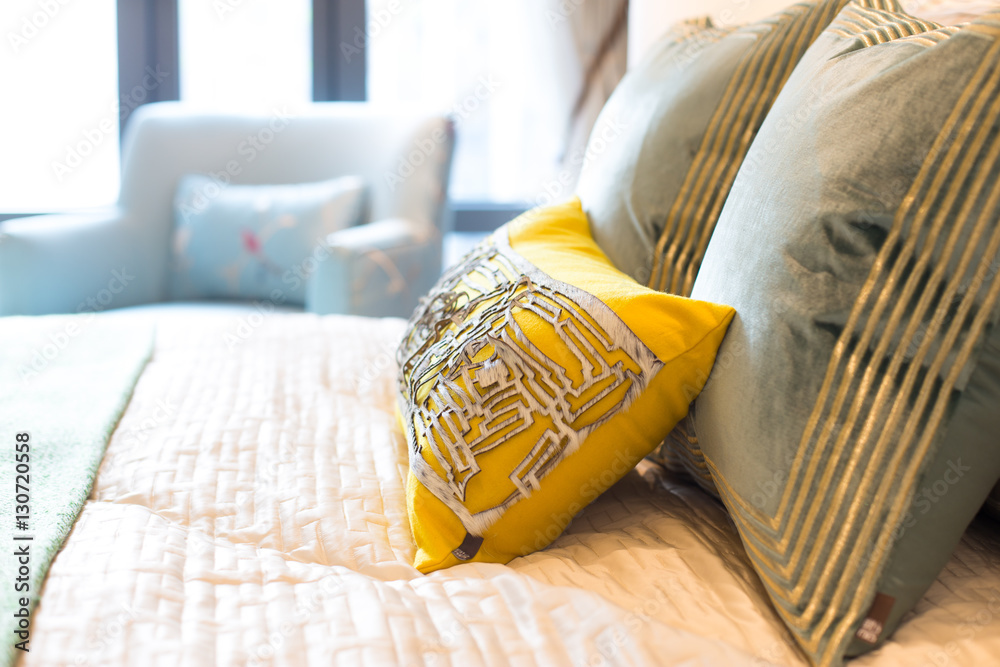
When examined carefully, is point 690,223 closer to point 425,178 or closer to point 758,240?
point 758,240

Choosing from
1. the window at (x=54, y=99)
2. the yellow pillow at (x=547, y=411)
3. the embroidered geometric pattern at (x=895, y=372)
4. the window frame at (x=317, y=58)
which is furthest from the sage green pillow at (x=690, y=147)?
the window at (x=54, y=99)

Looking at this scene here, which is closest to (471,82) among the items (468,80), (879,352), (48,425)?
(468,80)

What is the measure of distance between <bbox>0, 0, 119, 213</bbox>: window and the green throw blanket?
1.56 m

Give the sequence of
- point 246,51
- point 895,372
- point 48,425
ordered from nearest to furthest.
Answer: point 895,372
point 48,425
point 246,51

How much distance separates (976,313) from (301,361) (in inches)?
37.1

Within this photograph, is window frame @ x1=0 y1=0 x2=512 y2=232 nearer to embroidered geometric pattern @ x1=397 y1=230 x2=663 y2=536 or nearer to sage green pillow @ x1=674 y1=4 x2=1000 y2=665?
embroidered geometric pattern @ x1=397 y1=230 x2=663 y2=536

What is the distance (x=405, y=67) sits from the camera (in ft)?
9.39

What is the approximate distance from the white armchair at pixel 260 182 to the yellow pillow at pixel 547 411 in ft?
3.67

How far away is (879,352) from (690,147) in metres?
0.47

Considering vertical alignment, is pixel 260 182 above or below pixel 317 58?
below

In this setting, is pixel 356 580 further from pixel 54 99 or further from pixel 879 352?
pixel 54 99

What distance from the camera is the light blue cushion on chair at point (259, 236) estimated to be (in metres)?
1.98

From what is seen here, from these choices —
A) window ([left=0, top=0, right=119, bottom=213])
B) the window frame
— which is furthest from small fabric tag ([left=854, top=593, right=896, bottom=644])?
window ([left=0, top=0, right=119, bottom=213])

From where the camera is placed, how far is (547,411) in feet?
2.17
